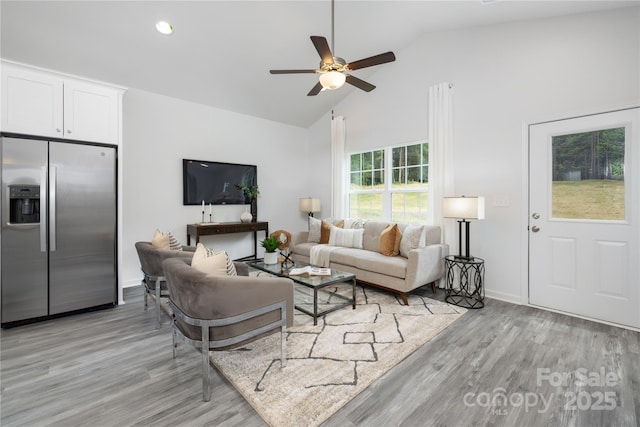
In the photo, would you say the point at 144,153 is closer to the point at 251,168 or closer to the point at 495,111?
the point at 251,168

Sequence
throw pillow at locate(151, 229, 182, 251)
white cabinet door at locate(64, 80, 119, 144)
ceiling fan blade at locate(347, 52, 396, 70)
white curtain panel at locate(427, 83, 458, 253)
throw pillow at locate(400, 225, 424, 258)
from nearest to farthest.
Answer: ceiling fan blade at locate(347, 52, 396, 70)
throw pillow at locate(151, 229, 182, 251)
white cabinet door at locate(64, 80, 119, 144)
throw pillow at locate(400, 225, 424, 258)
white curtain panel at locate(427, 83, 458, 253)

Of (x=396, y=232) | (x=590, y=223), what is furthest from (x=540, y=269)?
(x=396, y=232)

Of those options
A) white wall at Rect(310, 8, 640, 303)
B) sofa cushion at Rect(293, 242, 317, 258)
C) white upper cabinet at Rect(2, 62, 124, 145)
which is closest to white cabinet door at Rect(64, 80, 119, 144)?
white upper cabinet at Rect(2, 62, 124, 145)

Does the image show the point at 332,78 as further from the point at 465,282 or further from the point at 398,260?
the point at 465,282

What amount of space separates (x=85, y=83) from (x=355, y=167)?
4056mm

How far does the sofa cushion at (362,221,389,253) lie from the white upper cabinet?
137 inches

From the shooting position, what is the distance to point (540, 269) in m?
3.30

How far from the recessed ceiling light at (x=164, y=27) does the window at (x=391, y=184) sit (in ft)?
→ 11.1

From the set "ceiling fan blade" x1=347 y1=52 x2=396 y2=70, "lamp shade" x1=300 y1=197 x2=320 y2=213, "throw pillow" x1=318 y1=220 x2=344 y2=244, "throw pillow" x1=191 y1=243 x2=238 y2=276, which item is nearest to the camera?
"throw pillow" x1=191 y1=243 x2=238 y2=276

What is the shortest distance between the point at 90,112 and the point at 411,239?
13.3 ft

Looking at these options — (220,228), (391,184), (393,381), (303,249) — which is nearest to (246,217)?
(220,228)

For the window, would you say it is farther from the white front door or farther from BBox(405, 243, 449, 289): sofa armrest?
the white front door

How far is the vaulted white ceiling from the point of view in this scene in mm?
3016

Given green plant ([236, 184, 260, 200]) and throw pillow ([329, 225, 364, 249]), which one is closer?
throw pillow ([329, 225, 364, 249])
